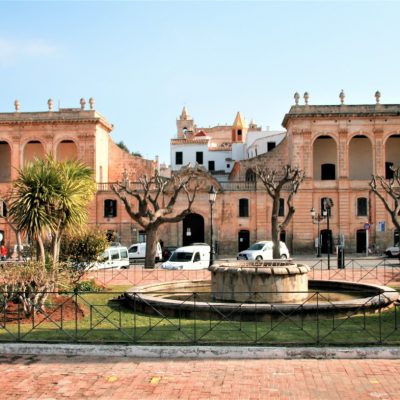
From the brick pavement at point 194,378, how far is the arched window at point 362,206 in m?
36.0

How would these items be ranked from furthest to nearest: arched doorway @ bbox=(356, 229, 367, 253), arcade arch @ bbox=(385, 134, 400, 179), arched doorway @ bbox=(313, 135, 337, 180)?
arcade arch @ bbox=(385, 134, 400, 179)
arched doorway @ bbox=(313, 135, 337, 180)
arched doorway @ bbox=(356, 229, 367, 253)

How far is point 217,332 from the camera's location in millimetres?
12383

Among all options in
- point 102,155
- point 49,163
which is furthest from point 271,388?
point 102,155

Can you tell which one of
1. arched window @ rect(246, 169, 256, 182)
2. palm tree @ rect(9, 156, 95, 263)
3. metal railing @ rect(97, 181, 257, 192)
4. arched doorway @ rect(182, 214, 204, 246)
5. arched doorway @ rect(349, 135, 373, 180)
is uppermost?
arched doorway @ rect(349, 135, 373, 180)

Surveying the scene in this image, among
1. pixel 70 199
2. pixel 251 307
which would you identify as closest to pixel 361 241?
pixel 70 199

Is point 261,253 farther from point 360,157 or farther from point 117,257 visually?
point 360,157

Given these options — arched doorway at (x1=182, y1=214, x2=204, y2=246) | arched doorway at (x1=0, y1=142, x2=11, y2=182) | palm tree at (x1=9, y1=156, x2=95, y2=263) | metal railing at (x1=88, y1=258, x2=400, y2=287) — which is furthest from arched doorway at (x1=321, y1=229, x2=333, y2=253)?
palm tree at (x1=9, y1=156, x2=95, y2=263)

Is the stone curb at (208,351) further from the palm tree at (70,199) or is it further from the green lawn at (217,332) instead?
the palm tree at (70,199)

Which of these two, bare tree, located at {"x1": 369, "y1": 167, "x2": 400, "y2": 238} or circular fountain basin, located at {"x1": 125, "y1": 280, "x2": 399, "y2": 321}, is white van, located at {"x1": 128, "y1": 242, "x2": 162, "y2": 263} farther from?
circular fountain basin, located at {"x1": 125, "y1": 280, "x2": 399, "y2": 321}

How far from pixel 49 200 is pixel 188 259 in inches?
460

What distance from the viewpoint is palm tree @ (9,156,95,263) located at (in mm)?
17594

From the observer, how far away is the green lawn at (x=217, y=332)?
37.3 ft

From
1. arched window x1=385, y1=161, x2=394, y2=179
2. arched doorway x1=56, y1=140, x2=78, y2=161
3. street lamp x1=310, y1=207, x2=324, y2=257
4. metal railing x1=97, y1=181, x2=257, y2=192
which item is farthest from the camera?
arched doorway x1=56, y1=140, x2=78, y2=161

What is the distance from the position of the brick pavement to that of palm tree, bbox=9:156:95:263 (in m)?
7.21
